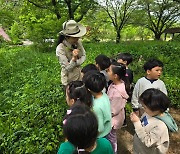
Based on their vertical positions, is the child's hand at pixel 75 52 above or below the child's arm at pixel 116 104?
above

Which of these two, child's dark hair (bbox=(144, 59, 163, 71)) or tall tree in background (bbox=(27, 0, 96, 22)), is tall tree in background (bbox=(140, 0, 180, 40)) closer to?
tall tree in background (bbox=(27, 0, 96, 22))

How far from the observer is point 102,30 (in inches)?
873

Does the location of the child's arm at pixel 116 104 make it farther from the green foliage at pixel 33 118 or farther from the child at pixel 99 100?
the green foliage at pixel 33 118

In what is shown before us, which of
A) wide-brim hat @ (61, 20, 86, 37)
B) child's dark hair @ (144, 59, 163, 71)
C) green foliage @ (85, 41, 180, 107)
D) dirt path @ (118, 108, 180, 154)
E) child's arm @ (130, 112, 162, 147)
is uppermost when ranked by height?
wide-brim hat @ (61, 20, 86, 37)

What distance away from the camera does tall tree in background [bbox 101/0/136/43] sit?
1981 centimetres

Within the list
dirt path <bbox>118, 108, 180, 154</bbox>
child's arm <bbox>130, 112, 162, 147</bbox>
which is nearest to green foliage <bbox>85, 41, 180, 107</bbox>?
dirt path <bbox>118, 108, 180, 154</bbox>

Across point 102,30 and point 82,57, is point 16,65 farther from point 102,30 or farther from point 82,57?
point 102,30

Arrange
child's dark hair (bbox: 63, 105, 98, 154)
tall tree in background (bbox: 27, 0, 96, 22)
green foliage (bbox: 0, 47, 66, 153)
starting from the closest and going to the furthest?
child's dark hair (bbox: 63, 105, 98, 154) < green foliage (bbox: 0, 47, 66, 153) < tall tree in background (bbox: 27, 0, 96, 22)

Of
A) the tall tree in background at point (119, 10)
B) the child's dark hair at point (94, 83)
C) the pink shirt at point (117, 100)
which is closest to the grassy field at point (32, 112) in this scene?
the pink shirt at point (117, 100)

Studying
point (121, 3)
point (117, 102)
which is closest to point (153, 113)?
point (117, 102)

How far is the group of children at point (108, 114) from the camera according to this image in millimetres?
1551

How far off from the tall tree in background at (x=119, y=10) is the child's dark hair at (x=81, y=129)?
18.6 m

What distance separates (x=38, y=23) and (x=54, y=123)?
9238 mm

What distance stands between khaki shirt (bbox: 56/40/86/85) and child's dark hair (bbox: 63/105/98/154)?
194cm
